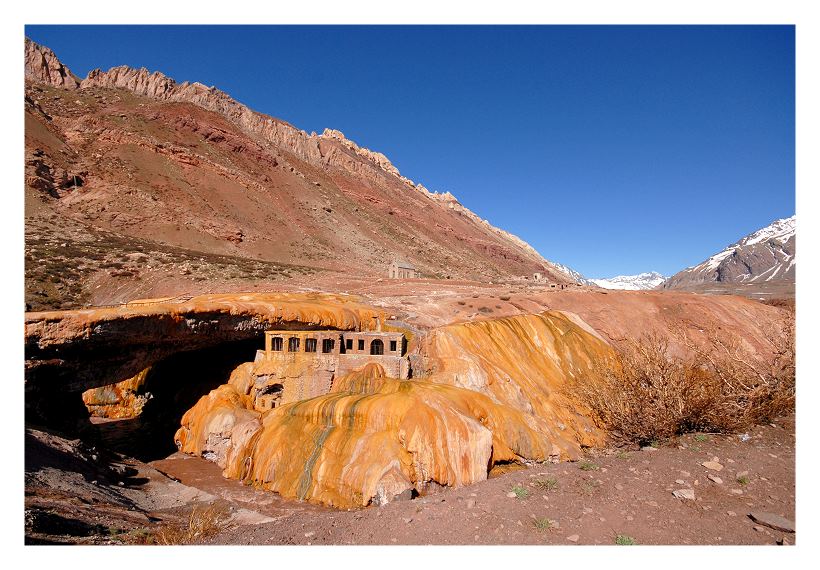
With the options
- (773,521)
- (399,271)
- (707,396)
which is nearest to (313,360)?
(707,396)

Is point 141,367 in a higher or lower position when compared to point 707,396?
lower

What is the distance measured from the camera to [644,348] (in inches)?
464

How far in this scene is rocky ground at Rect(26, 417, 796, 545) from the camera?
18.0 feet

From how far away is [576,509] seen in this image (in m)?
6.10

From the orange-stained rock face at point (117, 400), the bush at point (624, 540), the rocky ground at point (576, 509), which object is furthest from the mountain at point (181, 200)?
the bush at point (624, 540)

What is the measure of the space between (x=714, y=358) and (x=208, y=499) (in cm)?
1633

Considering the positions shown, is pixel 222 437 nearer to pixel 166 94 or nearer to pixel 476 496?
pixel 476 496

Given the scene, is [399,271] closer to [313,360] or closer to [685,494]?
[313,360]

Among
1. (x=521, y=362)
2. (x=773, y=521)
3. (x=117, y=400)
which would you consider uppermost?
(x=773, y=521)

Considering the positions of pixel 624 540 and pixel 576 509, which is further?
pixel 576 509

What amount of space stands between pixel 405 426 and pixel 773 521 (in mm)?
8742

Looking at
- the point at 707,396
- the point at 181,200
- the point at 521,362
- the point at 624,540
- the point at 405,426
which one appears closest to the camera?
the point at 624,540

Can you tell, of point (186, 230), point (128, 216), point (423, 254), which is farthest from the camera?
point (423, 254)

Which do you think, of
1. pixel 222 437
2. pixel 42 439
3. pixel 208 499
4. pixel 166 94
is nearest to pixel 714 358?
pixel 208 499
